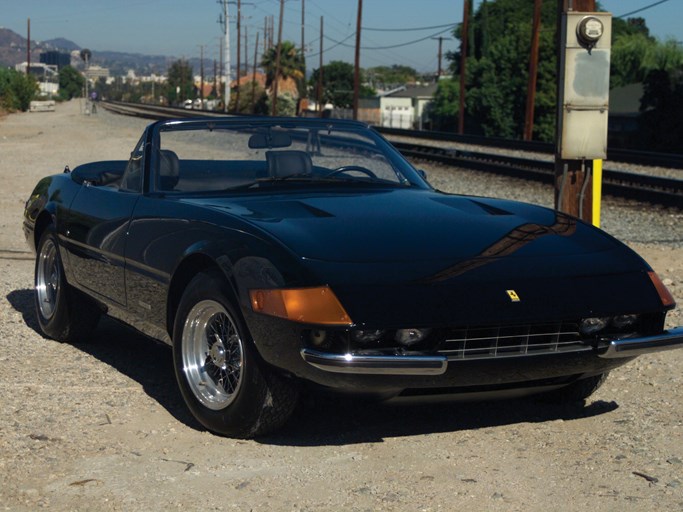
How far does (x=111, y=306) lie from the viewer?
5.63m

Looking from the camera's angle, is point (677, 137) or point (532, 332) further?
point (677, 137)

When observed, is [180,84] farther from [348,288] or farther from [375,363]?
[375,363]

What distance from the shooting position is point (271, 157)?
18.5ft

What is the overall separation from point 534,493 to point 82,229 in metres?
3.07

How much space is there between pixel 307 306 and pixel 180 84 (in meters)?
182

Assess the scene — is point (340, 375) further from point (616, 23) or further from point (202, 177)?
point (616, 23)

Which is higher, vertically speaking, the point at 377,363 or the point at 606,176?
the point at 606,176

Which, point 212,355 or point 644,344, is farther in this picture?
point 212,355

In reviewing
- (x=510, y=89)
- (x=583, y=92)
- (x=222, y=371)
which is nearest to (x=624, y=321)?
(x=222, y=371)

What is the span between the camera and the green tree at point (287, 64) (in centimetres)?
10806

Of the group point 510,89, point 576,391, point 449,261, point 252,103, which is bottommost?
point 576,391

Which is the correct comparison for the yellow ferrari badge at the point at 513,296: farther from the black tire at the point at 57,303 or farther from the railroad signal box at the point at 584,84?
the railroad signal box at the point at 584,84

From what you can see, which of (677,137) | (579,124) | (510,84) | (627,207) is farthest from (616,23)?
(579,124)

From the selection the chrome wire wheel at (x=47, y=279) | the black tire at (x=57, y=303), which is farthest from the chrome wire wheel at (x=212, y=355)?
the chrome wire wheel at (x=47, y=279)
